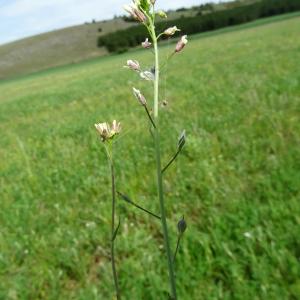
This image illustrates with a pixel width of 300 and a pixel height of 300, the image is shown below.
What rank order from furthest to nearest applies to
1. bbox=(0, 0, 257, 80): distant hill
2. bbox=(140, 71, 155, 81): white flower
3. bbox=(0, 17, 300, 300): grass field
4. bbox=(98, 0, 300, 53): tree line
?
bbox=(0, 0, 257, 80): distant hill, bbox=(98, 0, 300, 53): tree line, bbox=(0, 17, 300, 300): grass field, bbox=(140, 71, 155, 81): white flower

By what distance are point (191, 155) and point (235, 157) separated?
0.60 metres

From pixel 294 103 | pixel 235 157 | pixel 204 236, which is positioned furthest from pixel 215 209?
pixel 294 103

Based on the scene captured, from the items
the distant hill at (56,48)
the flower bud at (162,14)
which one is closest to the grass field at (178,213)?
the flower bud at (162,14)

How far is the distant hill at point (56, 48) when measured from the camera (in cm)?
9069

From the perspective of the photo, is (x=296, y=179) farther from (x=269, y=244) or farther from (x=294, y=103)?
(x=294, y=103)

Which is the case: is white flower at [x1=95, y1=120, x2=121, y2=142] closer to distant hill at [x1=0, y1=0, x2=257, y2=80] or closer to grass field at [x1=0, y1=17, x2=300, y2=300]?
grass field at [x1=0, y1=17, x2=300, y2=300]

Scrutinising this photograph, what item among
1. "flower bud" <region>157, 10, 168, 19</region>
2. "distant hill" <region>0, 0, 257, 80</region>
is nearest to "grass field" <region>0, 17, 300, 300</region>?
"flower bud" <region>157, 10, 168, 19</region>

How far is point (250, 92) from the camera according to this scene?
25.6 ft

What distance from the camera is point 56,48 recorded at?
324 feet

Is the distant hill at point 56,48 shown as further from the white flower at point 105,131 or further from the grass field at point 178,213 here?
the white flower at point 105,131

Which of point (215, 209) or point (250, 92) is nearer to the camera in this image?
point (215, 209)

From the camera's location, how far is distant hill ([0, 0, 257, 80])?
9069cm

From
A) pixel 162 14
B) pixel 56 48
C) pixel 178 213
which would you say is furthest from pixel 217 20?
pixel 162 14

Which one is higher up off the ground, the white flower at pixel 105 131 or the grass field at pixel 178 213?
the white flower at pixel 105 131
